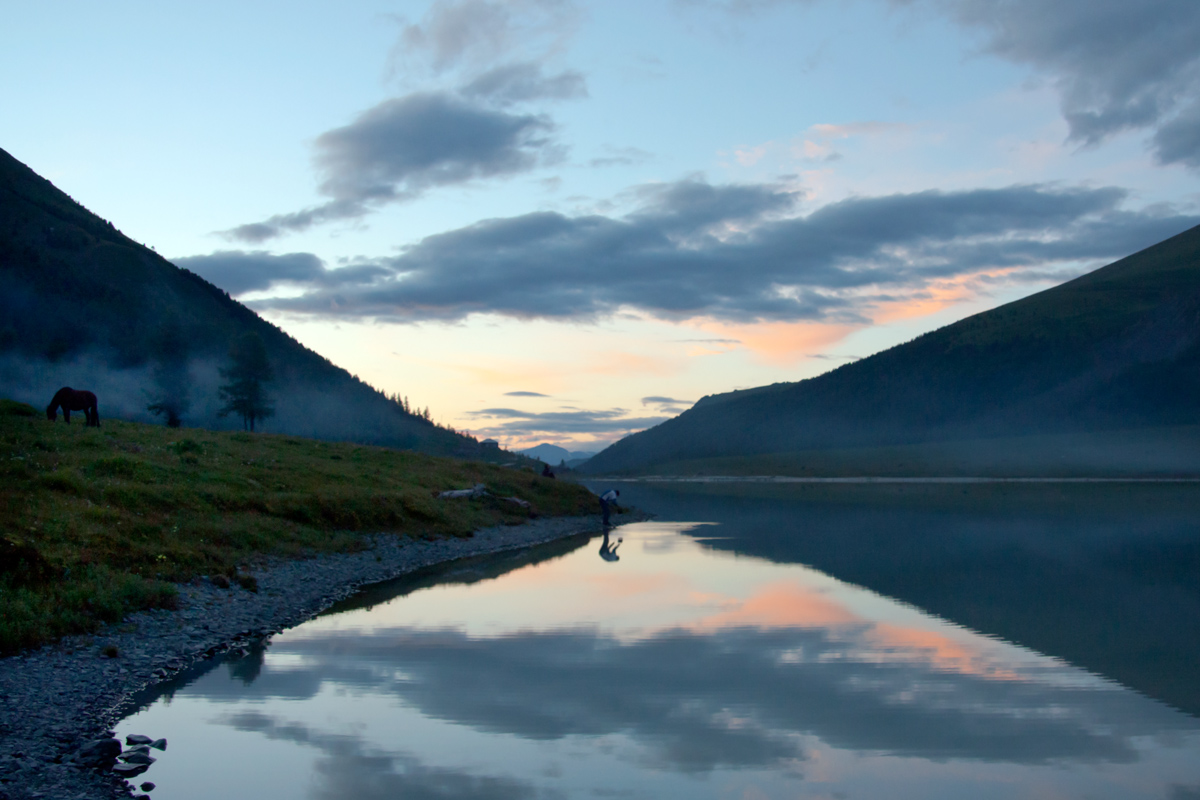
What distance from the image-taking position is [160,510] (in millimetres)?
27656

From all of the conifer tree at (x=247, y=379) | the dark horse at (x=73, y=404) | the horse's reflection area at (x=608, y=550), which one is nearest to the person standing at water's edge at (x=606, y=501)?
the horse's reflection area at (x=608, y=550)

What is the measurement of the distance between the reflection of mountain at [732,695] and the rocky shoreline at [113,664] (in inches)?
56.8

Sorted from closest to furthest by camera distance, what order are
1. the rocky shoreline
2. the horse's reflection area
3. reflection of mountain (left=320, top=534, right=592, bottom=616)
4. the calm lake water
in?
the rocky shoreline < the calm lake water < reflection of mountain (left=320, top=534, right=592, bottom=616) < the horse's reflection area

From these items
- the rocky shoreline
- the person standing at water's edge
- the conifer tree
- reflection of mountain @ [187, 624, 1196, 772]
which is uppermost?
the conifer tree

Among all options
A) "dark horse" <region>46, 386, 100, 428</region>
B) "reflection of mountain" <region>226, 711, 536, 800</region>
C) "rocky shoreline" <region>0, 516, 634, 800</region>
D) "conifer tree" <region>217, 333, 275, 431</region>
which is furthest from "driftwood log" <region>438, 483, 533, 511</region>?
"conifer tree" <region>217, 333, 275, 431</region>

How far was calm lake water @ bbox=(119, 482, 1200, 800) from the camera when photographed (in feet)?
36.7

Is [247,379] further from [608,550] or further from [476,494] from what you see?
[608,550]

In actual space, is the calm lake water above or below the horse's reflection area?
below

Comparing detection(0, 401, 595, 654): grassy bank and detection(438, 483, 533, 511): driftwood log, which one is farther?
detection(438, 483, 533, 511): driftwood log

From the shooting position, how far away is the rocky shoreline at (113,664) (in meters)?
10.6

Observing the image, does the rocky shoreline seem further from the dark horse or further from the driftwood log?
the driftwood log

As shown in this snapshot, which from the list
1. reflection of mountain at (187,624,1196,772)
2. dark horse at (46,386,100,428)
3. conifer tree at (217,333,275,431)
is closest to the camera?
reflection of mountain at (187,624,1196,772)

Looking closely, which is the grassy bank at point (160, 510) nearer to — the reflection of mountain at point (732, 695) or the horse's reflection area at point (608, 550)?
the reflection of mountain at point (732, 695)

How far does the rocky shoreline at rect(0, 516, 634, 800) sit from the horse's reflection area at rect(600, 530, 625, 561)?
9.36 m
